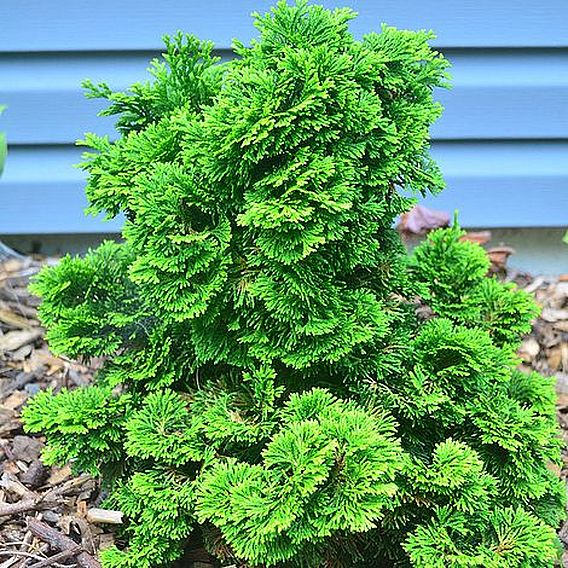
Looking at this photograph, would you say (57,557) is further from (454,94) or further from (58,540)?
(454,94)

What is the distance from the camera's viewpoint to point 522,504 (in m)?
2.25

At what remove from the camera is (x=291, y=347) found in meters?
2.06

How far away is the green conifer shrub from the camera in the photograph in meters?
1.91

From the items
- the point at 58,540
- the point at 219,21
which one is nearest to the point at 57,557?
the point at 58,540

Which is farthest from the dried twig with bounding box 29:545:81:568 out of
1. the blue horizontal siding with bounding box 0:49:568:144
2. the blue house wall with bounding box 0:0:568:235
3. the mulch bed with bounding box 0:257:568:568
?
the blue horizontal siding with bounding box 0:49:568:144

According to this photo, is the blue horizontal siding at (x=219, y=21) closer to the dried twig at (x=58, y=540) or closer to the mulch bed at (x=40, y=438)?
the mulch bed at (x=40, y=438)

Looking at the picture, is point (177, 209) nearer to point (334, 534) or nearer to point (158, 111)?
point (158, 111)

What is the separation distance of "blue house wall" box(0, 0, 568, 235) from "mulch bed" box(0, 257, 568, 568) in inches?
14.4

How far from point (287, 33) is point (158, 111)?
20.0 inches

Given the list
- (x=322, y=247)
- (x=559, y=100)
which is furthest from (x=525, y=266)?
(x=322, y=247)

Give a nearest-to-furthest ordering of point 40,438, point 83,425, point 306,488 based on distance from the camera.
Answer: point 306,488, point 83,425, point 40,438

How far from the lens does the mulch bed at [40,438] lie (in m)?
2.36

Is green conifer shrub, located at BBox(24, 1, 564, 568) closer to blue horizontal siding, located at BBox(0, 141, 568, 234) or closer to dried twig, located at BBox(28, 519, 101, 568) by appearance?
dried twig, located at BBox(28, 519, 101, 568)

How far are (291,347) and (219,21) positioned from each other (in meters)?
2.14
